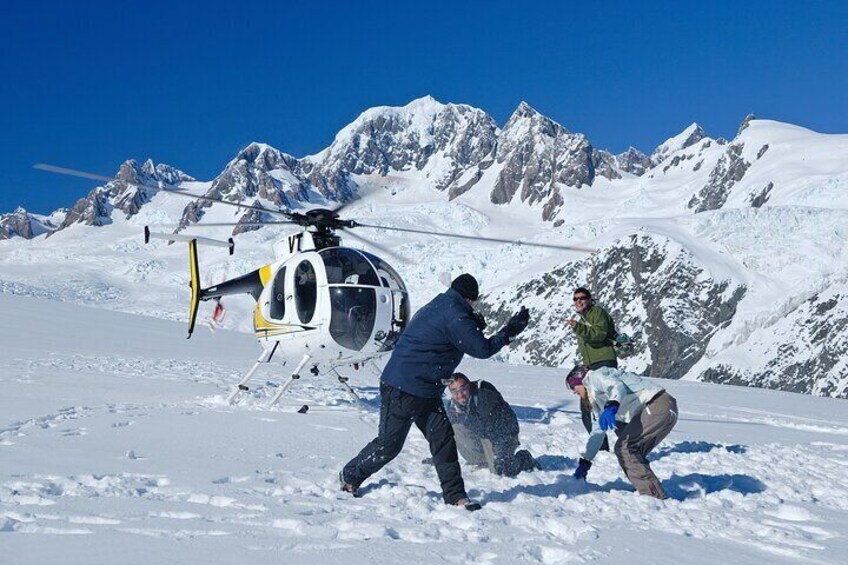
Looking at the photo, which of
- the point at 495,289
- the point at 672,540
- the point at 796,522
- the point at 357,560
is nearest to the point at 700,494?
the point at 796,522

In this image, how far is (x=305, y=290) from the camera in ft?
34.1

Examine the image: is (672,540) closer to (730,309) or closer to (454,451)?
(454,451)

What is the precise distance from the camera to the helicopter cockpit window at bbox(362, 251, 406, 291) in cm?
1027

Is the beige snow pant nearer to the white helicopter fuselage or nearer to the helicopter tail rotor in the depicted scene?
the white helicopter fuselage

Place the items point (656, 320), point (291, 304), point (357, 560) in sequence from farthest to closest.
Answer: point (656, 320) → point (291, 304) → point (357, 560)

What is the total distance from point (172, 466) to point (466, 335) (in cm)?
277

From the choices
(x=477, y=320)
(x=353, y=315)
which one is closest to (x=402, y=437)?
(x=477, y=320)

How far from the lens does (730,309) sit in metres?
84.4

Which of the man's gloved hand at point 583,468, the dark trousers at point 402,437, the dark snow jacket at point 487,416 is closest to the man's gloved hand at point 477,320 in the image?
the dark trousers at point 402,437

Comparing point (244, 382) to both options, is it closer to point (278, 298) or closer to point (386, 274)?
point (278, 298)

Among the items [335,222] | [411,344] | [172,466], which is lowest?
[172,466]

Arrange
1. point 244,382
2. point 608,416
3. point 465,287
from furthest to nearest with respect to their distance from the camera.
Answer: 1. point 244,382
2. point 608,416
3. point 465,287

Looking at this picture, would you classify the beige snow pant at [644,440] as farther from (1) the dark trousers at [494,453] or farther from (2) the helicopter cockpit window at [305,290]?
(2) the helicopter cockpit window at [305,290]

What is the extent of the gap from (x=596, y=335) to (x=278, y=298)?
4675 millimetres
